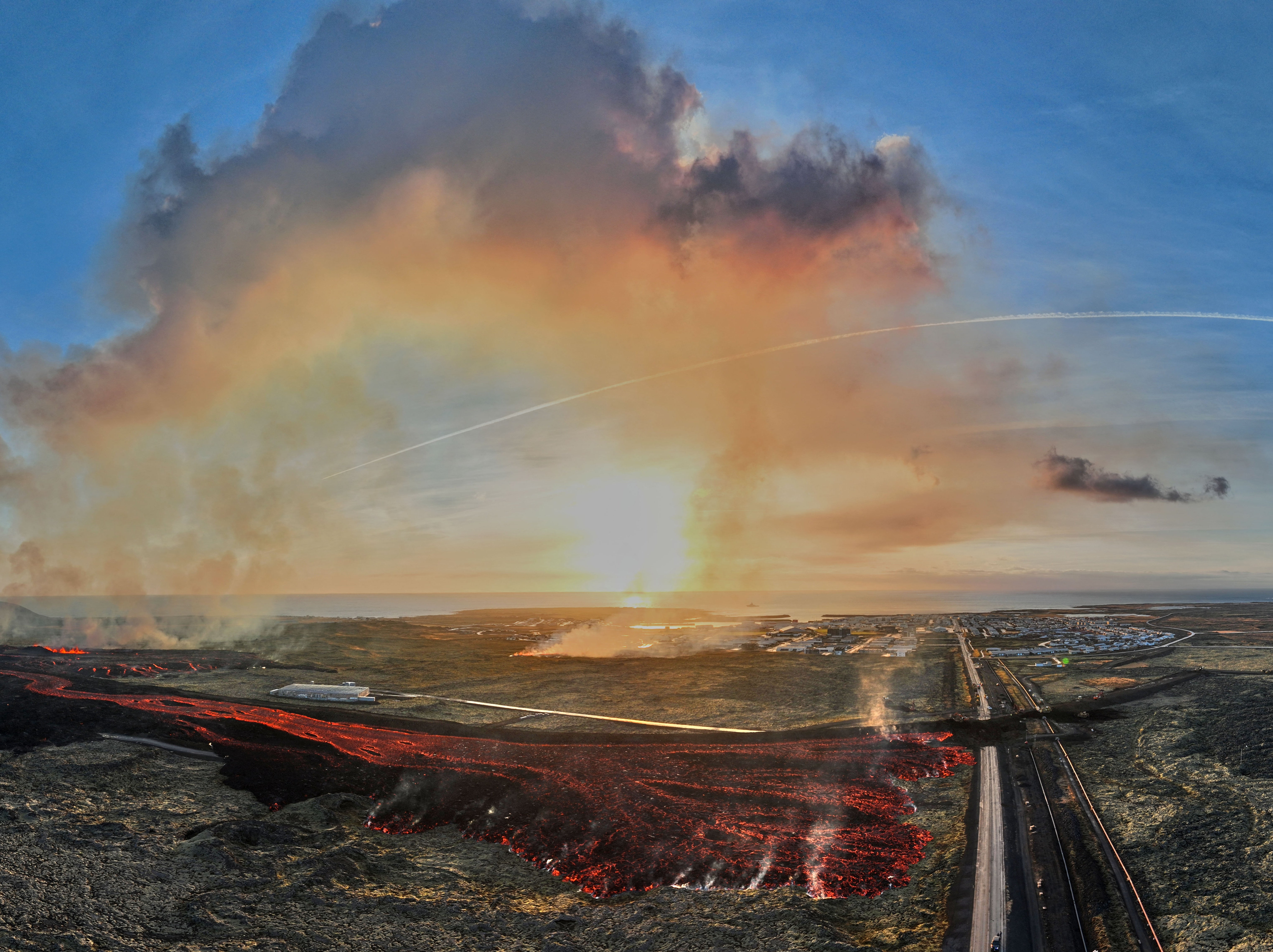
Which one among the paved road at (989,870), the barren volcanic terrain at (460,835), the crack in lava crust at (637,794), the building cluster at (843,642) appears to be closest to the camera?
the paved road at (989,870)

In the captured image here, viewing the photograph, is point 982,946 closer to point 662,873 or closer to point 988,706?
point 662,873

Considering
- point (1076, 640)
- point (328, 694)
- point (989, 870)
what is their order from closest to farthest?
point (989, 870) < point (328, 694) < point (1076, 640)

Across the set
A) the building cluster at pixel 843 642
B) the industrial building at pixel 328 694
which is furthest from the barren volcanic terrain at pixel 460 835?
the building cluster at pixel 843 642

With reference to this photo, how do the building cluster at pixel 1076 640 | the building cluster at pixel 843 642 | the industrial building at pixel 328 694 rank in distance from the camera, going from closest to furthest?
the industrial building at pixel 328 694, the building cluster at pixel 1076 640, the building cluster at pixel 843 642

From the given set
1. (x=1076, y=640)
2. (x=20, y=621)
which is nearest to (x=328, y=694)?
(x=20, y=621)

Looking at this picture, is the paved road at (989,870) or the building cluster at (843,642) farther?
the building cluster at (843,642)

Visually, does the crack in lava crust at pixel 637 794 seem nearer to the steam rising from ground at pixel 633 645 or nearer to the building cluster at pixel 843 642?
the steam rising from ground at pixel 633 645

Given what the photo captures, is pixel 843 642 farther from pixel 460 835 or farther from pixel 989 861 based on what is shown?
pixel 460 835

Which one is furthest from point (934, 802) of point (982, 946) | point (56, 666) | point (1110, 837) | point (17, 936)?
point (56, 666)

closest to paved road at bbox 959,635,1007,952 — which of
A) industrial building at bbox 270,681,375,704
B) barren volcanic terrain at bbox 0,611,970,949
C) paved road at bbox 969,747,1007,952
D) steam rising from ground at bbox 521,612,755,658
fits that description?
paved road at bbox 969,747,1007,952

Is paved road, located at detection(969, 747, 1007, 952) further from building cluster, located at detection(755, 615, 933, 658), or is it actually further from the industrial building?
building cluster, located at detection(755, 615, 933, 658)
